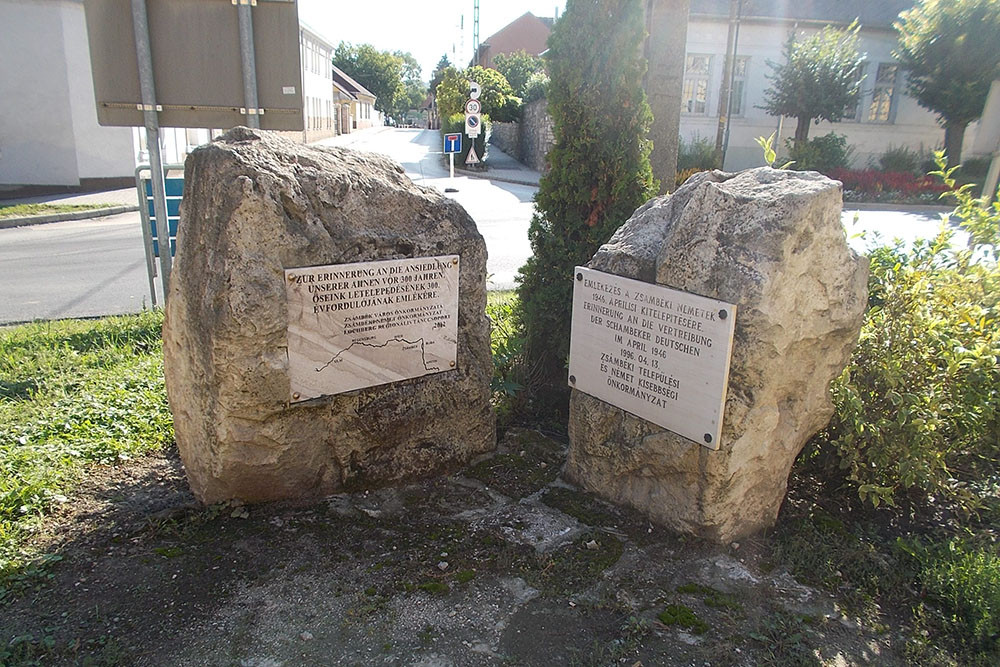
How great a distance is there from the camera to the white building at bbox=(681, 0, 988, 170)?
78.4 feet

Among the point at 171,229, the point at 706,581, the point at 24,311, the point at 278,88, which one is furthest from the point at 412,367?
the point at 24,311

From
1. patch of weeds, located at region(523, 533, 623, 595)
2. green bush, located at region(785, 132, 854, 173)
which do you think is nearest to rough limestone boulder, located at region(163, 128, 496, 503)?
patch of weeds, located at region(523, 533, 623, 595)

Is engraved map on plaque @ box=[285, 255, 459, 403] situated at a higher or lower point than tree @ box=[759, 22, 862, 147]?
lower

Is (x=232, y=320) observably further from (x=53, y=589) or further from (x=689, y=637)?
(x=689, y=637)

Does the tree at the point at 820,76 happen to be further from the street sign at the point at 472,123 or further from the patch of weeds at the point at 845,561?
the patch of weeds at the point at 845,561

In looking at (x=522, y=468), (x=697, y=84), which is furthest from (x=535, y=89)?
(x=522, y=468)

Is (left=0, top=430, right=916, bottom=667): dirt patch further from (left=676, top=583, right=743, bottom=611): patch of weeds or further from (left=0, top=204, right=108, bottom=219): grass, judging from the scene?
(left=0, top=204, right=108, bottom=219): grass

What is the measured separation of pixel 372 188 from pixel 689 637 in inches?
91.5

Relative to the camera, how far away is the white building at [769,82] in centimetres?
2389

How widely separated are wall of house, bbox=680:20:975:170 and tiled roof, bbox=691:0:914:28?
0.42 m

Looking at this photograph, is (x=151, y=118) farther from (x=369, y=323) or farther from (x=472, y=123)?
(x=472, y=123)

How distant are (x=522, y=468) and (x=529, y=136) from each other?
28.3 metres

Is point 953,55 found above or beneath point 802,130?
above

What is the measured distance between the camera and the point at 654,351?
307 centimetres
